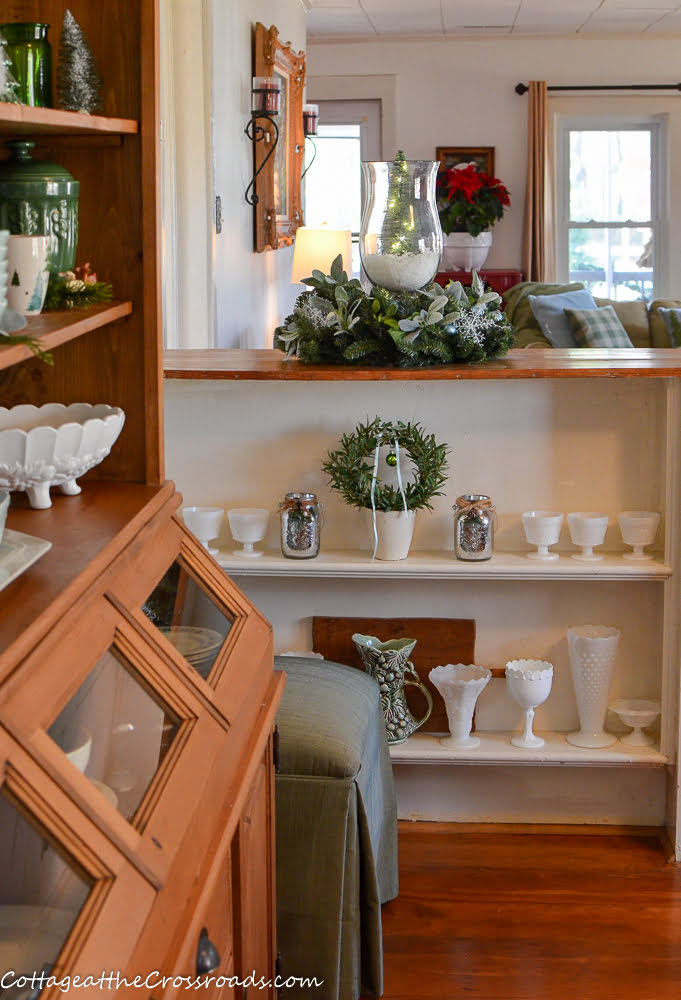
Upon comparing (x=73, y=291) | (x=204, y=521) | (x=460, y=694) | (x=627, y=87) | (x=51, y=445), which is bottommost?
(x=460, y=694)

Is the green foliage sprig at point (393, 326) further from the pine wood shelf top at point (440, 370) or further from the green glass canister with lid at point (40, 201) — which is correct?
the green glass canister with lid at point (40, 201)

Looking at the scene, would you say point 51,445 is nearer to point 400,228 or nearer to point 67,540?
point 67,540

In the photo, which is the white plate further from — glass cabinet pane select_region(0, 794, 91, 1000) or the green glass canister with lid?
the green glass canister with lid

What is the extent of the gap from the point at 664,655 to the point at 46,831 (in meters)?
1.95

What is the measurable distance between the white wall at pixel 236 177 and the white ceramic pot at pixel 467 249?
8.42 feet

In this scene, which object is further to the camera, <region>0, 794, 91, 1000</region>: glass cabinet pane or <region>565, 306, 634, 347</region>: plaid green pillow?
<region>565, 306, 634, 347</region>: plaid green pillow

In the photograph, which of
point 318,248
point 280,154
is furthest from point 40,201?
point 280,154

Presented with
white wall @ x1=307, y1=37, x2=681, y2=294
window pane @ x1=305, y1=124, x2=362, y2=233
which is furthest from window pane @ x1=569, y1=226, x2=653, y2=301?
window pane @ x1=305, y1=124, x2=362, y2=233

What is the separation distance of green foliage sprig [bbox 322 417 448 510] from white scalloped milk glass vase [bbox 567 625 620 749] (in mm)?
494

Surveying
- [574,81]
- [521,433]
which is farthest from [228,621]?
[574,81]

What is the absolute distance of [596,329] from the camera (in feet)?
19.2

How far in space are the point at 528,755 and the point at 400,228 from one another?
126 cm

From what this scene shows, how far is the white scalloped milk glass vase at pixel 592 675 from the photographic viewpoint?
104 inches

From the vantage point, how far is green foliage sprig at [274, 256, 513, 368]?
255 cm
